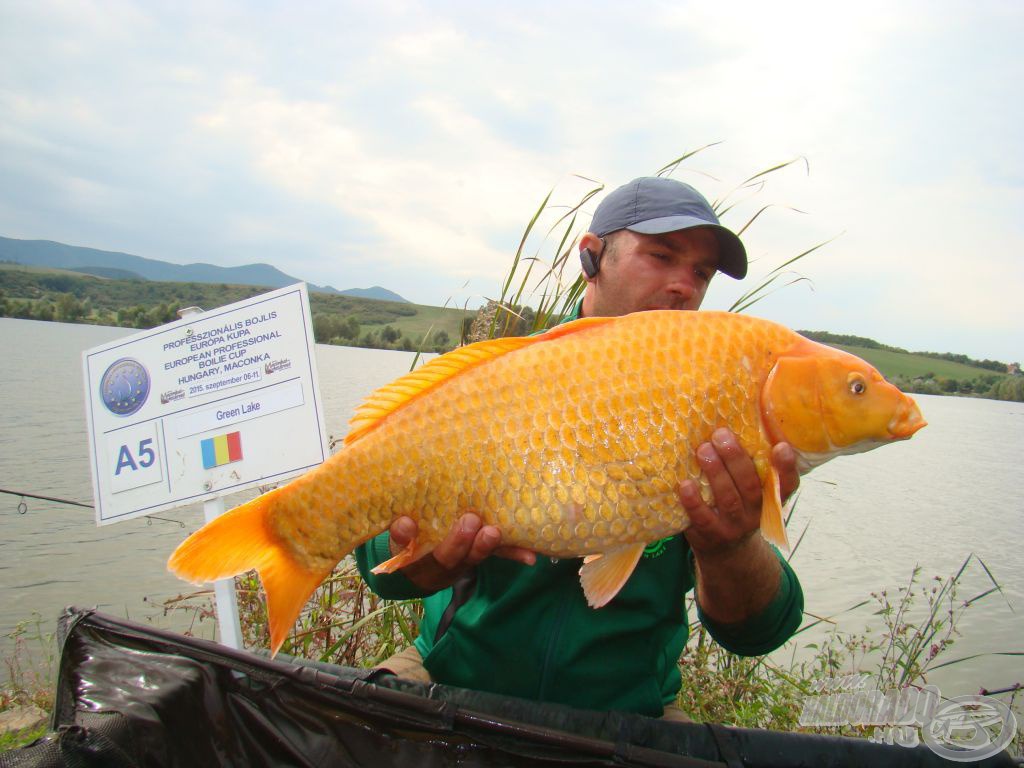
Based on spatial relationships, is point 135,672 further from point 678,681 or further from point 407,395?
point 678,681

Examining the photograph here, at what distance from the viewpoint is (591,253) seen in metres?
1.92

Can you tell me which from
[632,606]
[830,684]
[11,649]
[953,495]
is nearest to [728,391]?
[632,606]

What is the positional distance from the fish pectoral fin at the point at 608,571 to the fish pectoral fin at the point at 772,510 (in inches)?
9.2

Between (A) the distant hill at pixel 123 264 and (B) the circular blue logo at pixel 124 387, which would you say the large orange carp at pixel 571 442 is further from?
(A) the distant hill at pixel 123 264

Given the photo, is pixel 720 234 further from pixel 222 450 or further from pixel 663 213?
pixel 222 450

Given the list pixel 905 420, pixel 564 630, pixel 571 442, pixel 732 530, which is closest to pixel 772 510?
pixel 732 530

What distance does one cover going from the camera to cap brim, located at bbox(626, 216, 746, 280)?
1.71 m

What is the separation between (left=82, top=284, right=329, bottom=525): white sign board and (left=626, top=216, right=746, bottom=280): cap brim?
911mm

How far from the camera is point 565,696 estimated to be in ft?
4.80

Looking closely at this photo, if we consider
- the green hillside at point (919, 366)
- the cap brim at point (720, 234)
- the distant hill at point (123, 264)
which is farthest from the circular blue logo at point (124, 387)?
the distant hill at point (123, 264)

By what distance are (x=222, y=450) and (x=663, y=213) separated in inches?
50.7

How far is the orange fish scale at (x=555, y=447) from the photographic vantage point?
1185 mm

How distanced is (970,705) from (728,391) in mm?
1020

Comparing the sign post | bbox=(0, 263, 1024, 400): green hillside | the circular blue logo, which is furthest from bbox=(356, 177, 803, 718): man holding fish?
bbox=(0, 263, 1024, 400): green hillside
